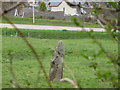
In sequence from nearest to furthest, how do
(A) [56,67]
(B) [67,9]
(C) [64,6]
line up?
(A) [56,67] → (B) [67,9] → (C) [64,6]

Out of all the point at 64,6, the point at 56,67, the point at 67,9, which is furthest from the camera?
the point at 64,6

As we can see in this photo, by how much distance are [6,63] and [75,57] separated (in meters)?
2.86

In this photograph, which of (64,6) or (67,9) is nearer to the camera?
(67,9)

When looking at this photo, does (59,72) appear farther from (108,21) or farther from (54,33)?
(54,33)

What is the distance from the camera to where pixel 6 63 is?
366 inches

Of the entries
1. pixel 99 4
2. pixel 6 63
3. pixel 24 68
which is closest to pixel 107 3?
pixel 99 4

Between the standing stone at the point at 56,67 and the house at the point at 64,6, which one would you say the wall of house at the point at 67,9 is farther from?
the standing stone at the point at 56,67

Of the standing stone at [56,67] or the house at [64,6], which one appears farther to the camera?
the standing stone at [56,67]

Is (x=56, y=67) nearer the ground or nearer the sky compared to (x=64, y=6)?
nearer the ground

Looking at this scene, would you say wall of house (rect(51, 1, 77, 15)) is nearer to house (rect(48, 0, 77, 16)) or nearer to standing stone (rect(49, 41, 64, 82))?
house (rect(48, 0, 77, 16))

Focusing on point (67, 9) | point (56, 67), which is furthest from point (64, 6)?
point (56, 67)

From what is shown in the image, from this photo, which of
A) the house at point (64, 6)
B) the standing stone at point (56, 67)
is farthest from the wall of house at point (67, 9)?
the standing stone at point (56, 67)

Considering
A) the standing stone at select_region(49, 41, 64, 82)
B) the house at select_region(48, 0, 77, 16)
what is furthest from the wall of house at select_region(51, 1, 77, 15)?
the standing stone at select_region(49, 41, 64, 82)

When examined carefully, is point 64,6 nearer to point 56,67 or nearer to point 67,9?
point 67,9
